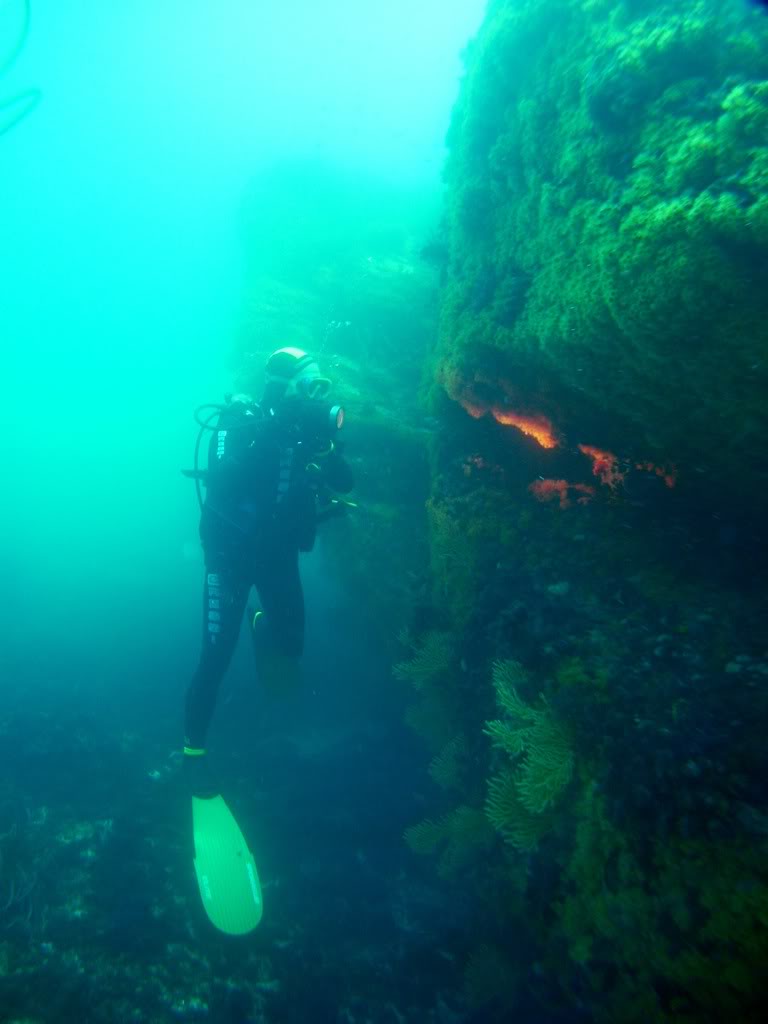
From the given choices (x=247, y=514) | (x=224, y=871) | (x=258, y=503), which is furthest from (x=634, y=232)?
(x=224, y=871)

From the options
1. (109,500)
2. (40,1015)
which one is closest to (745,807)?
(40,1015)

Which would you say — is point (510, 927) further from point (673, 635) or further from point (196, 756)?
point (196, 756)

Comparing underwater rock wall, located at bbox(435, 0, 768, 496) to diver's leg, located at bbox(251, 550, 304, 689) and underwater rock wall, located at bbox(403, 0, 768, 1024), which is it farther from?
diver's leg, located at bbox(251, 550, 304, 689)

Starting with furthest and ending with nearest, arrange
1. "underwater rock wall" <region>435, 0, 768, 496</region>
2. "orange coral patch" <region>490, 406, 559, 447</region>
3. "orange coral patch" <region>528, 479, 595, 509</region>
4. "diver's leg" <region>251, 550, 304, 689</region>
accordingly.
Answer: "diver's leg" <region>251, 550, 304, 689</region>, "orange coral patch" <region>490, 406, 559, 447</region>, "orange coral patch" <region>528, 479, 595, 509</region>, "underwater rock wall" <region>435, 0, 768, 496</region>

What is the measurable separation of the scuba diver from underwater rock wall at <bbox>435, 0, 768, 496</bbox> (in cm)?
180

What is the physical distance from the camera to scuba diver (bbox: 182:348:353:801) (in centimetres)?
488

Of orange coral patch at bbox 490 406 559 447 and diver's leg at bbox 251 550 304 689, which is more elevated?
orange coral patch at bbox 490 406 559 447

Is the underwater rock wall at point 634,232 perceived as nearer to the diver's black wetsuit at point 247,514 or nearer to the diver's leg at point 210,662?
the diver's black wetsuit at point 247,514

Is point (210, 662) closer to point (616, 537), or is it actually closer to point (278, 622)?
point (278, 622)

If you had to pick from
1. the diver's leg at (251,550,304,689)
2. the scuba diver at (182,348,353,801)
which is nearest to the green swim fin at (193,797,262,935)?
the scuba diver at (182,348,353,801)

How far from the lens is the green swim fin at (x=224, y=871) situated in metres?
4.46

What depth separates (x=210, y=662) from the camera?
15.8 feet

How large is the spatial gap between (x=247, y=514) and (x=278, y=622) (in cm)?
128

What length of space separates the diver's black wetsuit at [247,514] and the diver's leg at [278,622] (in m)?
0.02
